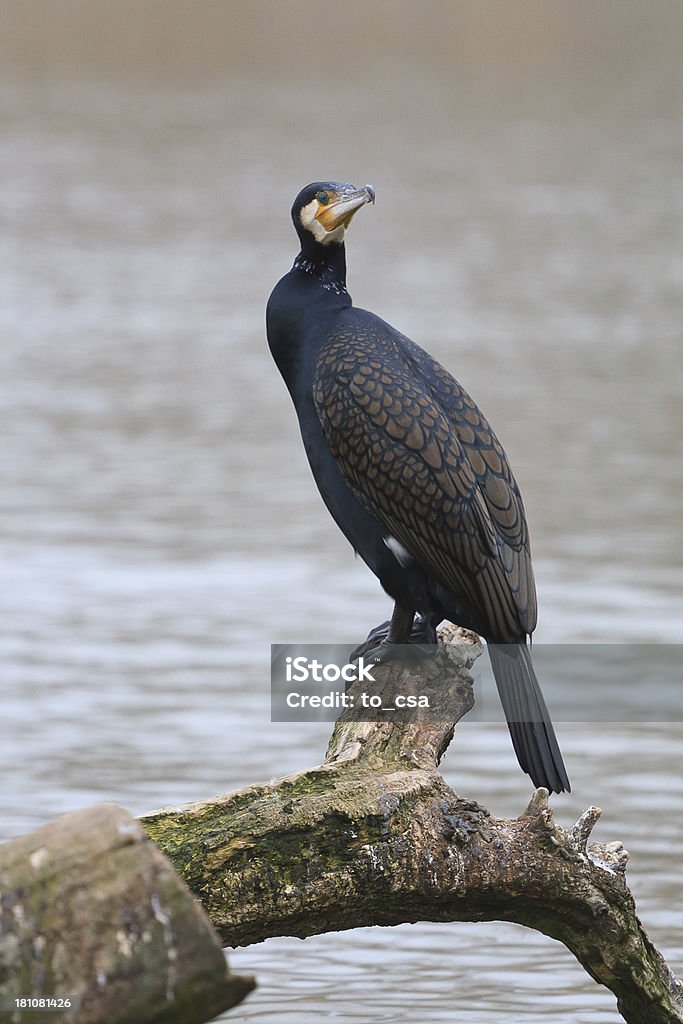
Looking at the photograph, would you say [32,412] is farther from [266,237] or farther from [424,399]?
[424,399]

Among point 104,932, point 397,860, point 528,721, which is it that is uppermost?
point 528,721

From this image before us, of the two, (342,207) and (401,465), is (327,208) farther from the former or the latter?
(401,465)

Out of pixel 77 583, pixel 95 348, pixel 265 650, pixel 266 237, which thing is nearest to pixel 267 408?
pixel 95 348

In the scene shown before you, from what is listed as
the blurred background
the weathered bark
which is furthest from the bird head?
the weathered bark

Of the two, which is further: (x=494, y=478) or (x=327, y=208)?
(x=327, y=208)

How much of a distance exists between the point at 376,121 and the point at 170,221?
5.94m

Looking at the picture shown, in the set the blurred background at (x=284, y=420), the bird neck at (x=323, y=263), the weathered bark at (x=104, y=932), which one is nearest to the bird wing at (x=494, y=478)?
the bird neck at (x=323, y=263)

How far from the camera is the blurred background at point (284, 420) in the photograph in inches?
221

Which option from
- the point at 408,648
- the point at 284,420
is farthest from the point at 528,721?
the point at 284,420

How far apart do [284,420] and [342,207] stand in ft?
22.6

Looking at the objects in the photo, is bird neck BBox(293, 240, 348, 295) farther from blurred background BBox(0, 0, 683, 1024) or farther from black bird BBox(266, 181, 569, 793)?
blurred background BBox(0, 0, 683, 1024)

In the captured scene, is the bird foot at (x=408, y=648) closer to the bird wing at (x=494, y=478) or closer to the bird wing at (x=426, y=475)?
the bird wing at (x=426, y=475)

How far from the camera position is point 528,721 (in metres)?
3.71

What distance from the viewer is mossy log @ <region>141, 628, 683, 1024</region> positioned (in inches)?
127
